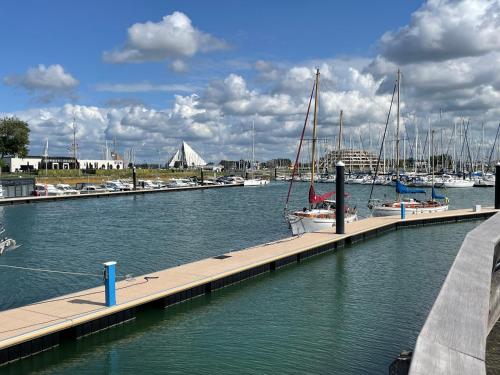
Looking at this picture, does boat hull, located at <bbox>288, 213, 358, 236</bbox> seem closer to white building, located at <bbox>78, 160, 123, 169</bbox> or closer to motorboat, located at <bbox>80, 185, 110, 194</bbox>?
motorboat, located at <bbox>80, 185, 110, 194</bbox>

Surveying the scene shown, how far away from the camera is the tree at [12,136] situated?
11769 cm

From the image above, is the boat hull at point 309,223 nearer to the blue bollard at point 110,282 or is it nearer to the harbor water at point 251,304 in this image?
the harbor water at point 251,304

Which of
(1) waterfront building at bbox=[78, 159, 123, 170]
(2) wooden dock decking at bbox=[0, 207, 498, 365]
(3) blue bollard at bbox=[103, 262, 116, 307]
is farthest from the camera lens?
(1) waterfront building at bbox=[78, 159, 123, 170]

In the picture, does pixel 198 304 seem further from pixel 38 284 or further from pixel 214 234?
pixel 214 234

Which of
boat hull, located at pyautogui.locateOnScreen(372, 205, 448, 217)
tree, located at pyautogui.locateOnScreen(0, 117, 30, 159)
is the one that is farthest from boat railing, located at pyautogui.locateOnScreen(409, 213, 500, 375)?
tree, located at pyautogui.locateOnScreen(0, 117, 30, 159)

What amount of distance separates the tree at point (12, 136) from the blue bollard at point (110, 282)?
370ft

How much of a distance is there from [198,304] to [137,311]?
2601mm

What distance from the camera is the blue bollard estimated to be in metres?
16.4

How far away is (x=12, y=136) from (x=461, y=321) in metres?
123

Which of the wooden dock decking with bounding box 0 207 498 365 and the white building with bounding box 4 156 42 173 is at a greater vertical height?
the white building with bounding box 4 156 42 173

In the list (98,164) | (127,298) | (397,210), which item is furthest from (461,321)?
(98,164)

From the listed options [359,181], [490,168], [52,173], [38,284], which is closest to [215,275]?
[38,284]

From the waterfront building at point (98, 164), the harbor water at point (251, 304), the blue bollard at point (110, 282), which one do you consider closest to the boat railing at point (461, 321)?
the harbor water at point (251, 304)

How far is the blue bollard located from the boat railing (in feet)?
32.3
